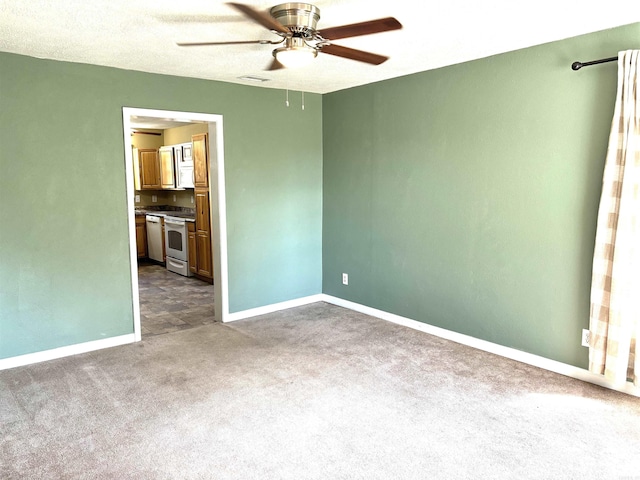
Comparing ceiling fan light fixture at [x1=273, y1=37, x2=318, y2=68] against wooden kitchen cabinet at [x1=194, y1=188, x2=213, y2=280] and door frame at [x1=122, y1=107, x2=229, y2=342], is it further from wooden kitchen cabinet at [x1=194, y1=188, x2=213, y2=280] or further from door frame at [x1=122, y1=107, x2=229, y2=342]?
wooden kitchen cabinet at [x1=194, y1=188, x2=213, y2=280]

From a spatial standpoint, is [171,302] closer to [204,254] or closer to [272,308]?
[204,254]

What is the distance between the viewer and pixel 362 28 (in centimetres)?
227

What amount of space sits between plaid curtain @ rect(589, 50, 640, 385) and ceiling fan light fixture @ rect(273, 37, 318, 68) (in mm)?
1905

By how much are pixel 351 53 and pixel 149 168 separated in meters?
5.88

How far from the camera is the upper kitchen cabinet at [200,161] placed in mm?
5992

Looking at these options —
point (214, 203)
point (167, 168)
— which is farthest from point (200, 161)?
point (214, 203)

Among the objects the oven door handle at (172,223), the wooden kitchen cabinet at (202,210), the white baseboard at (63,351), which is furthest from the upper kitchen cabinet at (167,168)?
the white baseboard at (63,351)

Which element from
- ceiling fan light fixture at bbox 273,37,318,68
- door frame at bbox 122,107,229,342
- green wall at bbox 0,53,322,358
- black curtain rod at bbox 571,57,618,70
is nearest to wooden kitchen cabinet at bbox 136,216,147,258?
door frame at bbox 122,107,229,342

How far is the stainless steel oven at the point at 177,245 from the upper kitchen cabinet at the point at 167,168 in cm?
72

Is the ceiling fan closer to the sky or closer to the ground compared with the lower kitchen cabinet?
closer to the sky

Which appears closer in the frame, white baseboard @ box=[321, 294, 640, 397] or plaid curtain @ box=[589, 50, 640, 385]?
plaid curtain @ box=[589, 50, 640, 385]

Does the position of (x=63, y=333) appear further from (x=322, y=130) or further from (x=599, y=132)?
(x=599, y=132)

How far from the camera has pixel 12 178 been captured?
3.45 m

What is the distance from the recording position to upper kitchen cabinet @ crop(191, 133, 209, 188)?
599 cm
